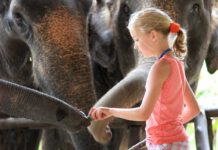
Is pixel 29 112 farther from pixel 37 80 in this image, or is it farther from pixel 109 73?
pixel 109 73

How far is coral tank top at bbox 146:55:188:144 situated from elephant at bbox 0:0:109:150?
30 centimetres

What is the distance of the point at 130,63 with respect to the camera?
285 centimetres

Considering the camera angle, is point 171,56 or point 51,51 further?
point 51,51

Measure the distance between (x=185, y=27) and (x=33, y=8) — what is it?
2.28 ft

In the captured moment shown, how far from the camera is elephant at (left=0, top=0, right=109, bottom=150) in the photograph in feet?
7.14

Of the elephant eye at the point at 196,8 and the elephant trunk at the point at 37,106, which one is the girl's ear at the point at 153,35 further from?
the elephant eye at the point at 196,8

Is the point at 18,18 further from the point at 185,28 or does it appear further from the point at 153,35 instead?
the point at 153,35

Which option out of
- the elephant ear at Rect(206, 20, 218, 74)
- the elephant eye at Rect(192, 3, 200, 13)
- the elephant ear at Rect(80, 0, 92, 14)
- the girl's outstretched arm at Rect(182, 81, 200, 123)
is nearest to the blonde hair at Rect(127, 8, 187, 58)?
the girl's outstretched arm at Rect(182, 81, 200, 123)

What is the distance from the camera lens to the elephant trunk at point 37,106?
1673 millimetres

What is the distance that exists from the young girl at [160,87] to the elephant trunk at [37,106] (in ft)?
0.60

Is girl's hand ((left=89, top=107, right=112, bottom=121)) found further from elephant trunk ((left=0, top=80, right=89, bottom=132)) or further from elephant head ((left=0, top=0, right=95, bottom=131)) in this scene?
elephant head ((left=0, top=0, right=95, bottom=131))

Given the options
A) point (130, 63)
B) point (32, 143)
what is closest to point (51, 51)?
point (130, 63)

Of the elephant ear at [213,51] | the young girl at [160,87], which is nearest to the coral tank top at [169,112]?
the young girl at [160,87]

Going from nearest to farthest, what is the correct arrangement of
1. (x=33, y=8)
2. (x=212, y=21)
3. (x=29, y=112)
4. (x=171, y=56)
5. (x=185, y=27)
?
(x=171, y=56)
(x=29, y=112)
(x=33, y=8)
(x=185, y=27)
(x=212, y=21)
